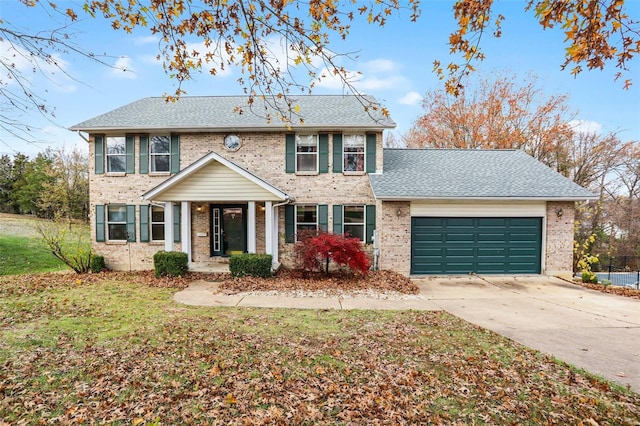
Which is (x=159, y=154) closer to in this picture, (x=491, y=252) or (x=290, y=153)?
(x=290, y=153)

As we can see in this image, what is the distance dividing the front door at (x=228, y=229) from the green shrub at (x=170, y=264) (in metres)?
2.22

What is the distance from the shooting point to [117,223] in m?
12.4

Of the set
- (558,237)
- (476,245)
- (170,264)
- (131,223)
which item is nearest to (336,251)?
(476,245)

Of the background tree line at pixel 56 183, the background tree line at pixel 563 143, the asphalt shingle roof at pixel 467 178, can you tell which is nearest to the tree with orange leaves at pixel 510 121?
the background tree line at pixel 563 143

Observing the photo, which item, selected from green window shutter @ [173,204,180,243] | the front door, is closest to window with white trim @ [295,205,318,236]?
the front door

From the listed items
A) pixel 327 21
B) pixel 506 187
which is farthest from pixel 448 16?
pixel 506 187

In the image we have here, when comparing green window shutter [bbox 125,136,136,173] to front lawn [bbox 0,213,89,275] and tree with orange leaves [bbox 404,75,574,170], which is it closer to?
front lawn [bbox 0,213,89,275]

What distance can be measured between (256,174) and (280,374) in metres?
9.14

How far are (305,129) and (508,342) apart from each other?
933 centimetres

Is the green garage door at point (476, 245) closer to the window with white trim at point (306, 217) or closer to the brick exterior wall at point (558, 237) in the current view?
the brick exterior wall at point (558, 237)

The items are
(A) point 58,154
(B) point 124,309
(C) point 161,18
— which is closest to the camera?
(C) point 161,18

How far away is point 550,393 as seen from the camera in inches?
145

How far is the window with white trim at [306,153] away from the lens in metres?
12.1

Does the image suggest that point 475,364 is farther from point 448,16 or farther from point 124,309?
point 124,309
